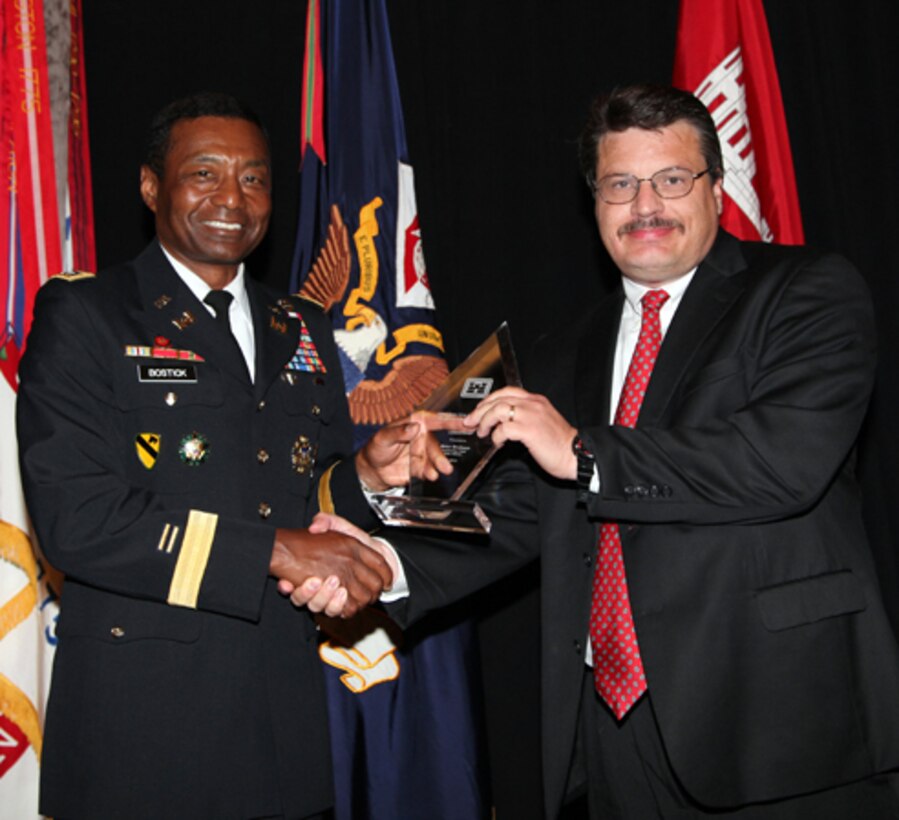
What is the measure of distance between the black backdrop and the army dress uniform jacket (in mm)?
1714

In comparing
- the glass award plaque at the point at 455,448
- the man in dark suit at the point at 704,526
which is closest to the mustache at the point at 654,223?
the man in dark suit at the point at 704,526

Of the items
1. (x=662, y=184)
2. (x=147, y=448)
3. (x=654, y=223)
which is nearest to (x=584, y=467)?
(x=654, y=223)

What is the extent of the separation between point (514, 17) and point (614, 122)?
1.77 metres

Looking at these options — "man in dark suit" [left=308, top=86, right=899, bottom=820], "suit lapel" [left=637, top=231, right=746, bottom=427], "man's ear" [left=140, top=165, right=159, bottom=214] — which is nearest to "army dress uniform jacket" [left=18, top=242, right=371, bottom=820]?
"man's ear" [left=140, top=165, right=159, bottom=214]

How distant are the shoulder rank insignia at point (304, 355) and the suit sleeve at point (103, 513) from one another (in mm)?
518

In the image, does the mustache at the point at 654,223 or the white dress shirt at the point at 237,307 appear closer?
the mustache at the point at 654,223

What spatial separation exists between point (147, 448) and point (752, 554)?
1.45 meters

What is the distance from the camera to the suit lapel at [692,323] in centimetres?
233

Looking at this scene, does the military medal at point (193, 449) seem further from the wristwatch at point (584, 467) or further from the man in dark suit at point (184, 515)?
the wristwatch at point (584, 467)

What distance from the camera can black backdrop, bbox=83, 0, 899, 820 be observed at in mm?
4059

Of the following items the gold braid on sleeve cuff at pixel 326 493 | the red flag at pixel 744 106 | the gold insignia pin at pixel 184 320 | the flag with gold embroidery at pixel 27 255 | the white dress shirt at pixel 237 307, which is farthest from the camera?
the red flag at pixel 744 106

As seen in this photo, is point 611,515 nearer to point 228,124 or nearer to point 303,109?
point 228,124

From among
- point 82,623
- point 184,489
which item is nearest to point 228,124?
point 184,489

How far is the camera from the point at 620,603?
2.32 meters
